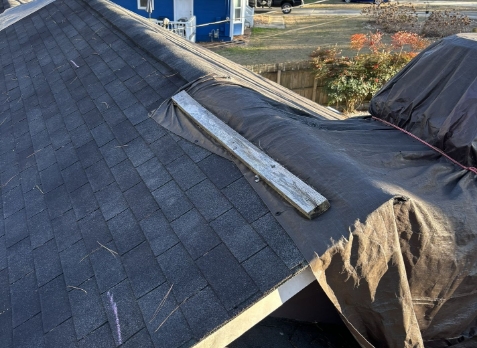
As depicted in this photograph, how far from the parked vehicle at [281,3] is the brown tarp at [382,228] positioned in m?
29.0

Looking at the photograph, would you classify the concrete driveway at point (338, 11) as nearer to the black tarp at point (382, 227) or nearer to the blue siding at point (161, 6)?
the blue siding at point (161, 6)

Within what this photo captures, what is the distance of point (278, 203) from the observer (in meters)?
3.08

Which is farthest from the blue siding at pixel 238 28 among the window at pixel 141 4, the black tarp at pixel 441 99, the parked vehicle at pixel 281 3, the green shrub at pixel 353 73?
the black tarp at pixel 441 99

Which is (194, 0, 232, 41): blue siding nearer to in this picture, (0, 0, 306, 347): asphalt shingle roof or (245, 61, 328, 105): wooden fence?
(245, 61, 328, 105): wooden fence

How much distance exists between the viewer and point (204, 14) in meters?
24.4

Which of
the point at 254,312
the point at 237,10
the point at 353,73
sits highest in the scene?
the point at 254,312

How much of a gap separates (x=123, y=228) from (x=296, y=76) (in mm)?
13306

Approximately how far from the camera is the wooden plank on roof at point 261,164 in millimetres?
2891

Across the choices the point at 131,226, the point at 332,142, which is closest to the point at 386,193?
the point at 332,142

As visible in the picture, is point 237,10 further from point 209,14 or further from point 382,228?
point 382,228

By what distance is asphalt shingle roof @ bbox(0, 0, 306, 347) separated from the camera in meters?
2.75

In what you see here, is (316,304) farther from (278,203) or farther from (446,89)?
(446,89)

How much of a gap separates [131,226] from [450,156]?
9.35 ft

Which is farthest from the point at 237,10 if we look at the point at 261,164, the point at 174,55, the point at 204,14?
the point at 261,164
